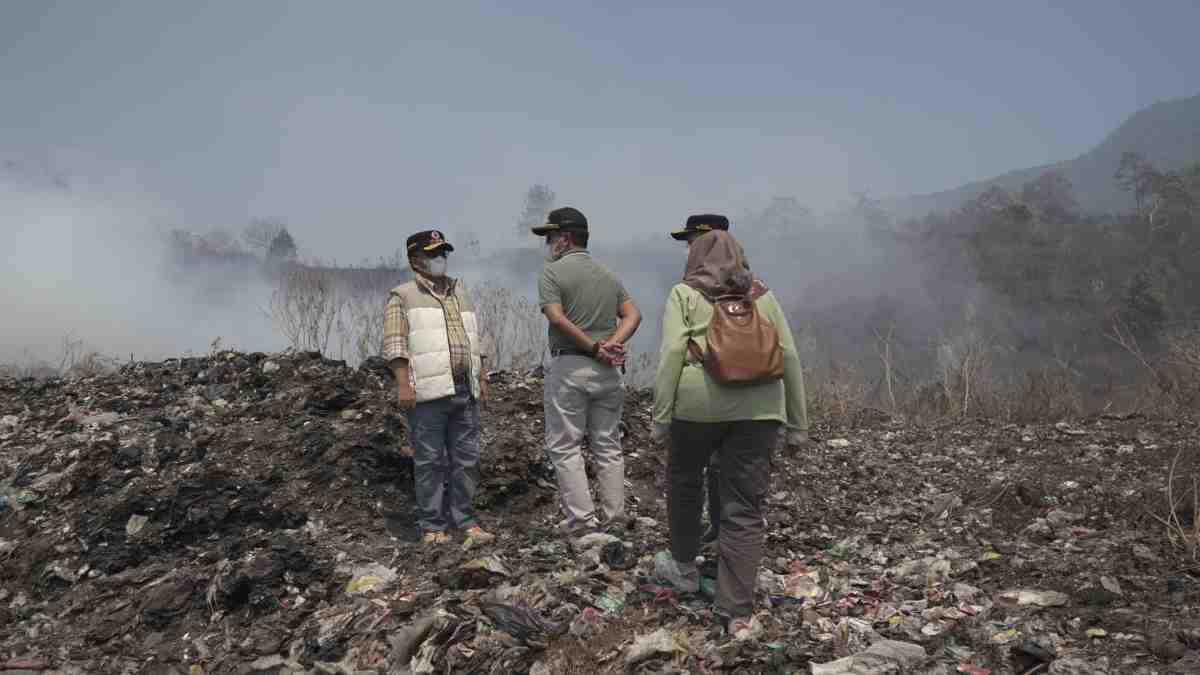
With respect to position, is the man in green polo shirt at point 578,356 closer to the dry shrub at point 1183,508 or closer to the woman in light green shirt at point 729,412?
the woman in light green shirt at point 729,412

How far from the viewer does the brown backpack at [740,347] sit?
3.24 m

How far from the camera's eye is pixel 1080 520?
4.86 meters

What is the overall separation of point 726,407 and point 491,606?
51.4 inches

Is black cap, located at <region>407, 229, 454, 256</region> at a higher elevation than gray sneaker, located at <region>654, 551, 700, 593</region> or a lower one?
higher

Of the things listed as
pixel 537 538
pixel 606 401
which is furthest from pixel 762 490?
pixel 537 538

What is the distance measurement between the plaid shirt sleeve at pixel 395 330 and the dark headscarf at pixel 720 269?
1.67 metres

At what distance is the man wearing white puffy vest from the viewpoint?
14.5 ft

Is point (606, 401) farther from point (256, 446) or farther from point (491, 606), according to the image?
point (256, 446)

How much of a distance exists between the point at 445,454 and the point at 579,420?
0.79m

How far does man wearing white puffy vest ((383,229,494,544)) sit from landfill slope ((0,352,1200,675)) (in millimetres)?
298

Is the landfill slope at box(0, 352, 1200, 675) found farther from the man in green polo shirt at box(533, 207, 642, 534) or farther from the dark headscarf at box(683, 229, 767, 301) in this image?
the dark headscarf at box(683, 229, 767, 301)

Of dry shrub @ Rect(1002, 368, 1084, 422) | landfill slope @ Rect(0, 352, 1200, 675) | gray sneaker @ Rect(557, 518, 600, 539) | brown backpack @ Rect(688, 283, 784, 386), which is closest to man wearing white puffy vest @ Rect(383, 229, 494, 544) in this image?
landfill slope @ Rect(0, 352, 1200, 675)

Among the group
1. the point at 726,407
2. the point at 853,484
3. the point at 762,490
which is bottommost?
the point at 853,484

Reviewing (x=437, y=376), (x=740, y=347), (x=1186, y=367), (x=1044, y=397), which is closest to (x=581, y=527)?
(x=437, y=376)
